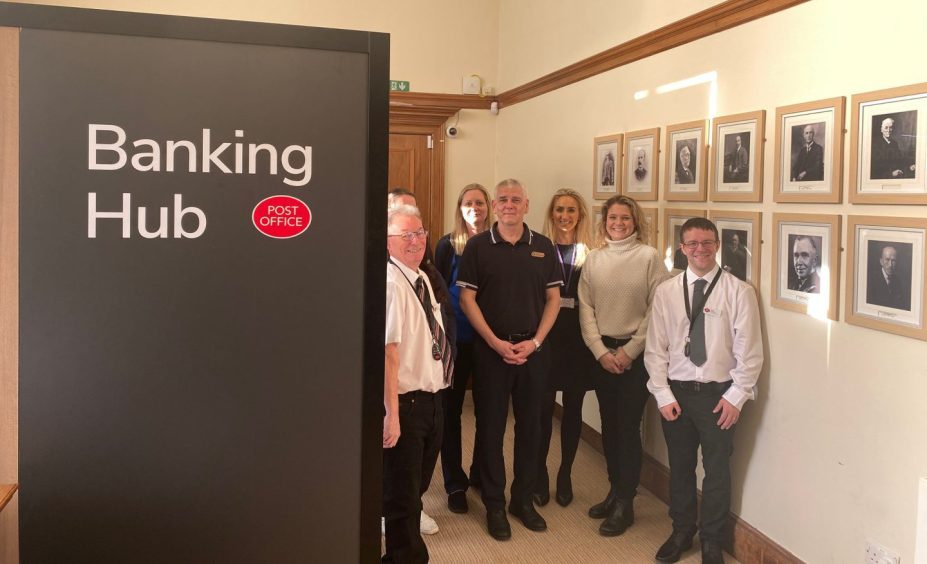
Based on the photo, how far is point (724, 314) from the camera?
3473 mm

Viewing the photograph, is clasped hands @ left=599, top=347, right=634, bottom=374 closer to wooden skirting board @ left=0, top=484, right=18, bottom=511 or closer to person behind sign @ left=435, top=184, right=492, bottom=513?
person behind sign @ left=435, top=184, right=492, bottom=513

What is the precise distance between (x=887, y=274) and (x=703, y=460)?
118 cm

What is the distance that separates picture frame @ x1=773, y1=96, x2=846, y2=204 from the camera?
9.98ft

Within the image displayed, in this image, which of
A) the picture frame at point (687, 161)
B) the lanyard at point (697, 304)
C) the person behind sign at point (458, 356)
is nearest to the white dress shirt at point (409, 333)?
the person behind sign at point (458, 356)

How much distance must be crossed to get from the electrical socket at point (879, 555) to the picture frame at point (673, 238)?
1.61 meters

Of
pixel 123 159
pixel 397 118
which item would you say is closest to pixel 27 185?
pixel 123 159

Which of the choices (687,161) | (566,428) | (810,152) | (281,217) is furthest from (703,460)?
(281,217)

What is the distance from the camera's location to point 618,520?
3984mm

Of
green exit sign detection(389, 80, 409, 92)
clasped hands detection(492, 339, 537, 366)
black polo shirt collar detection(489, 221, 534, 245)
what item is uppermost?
green exit sign detection(389, 80, 409, 92)

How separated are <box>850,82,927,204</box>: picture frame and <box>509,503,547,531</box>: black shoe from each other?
82.4 inches

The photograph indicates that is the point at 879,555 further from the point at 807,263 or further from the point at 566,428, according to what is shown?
the point at 566,428

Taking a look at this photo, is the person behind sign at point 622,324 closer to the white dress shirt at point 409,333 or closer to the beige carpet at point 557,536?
the beige carpet at point 557,536

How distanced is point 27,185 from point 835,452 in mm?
2930

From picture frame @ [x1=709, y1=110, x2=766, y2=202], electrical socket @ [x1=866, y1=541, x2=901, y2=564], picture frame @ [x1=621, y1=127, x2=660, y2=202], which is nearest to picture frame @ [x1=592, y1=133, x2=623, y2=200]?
picture frame @ [x1=621, y1=127, x2=660, y2=202]
